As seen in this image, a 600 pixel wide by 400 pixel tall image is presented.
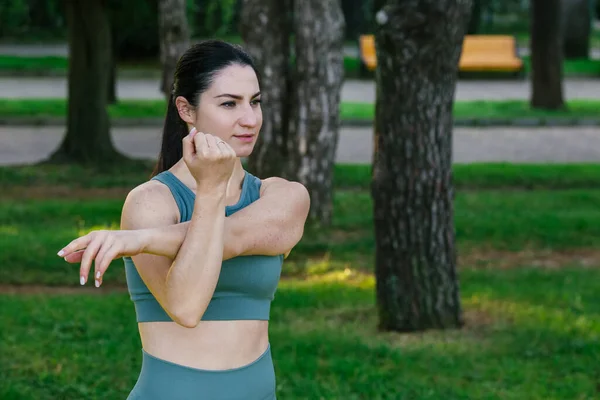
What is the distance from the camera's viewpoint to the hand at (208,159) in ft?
Result: 8.23

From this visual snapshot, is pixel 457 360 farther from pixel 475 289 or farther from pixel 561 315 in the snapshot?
pixel 475 289

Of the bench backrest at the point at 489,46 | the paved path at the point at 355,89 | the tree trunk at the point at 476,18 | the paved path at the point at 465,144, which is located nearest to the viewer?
the paved path at the point at 465,144

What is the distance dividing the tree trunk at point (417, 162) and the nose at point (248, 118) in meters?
4.39

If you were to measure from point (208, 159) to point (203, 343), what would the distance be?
1.56 feet

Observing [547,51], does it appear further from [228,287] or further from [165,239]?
[165,239]

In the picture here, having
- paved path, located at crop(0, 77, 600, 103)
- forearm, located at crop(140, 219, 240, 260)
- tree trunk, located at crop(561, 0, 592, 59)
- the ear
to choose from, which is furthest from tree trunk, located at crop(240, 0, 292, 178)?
tree trunk, located at crop(561, 0, 592, 59)

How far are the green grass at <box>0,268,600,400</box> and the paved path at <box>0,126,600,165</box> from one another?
27.2 ft

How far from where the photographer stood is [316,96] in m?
10.9

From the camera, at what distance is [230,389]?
9.04ft

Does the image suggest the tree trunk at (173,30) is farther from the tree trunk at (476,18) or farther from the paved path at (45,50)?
the tree trunk at (476,18)

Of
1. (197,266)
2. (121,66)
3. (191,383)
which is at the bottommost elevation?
(121,66)

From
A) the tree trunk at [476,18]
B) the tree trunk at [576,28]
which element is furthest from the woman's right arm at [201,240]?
the tree trunk at [476,18]

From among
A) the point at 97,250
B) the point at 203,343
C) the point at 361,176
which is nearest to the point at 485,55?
the point at 361,176

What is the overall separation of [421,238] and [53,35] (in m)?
35.5
